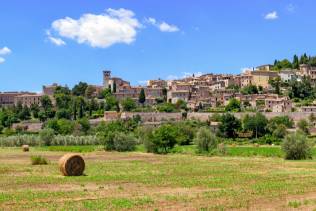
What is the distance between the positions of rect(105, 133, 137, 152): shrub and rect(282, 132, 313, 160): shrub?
2322 centimetres

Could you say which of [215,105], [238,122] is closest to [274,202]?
[238,122]

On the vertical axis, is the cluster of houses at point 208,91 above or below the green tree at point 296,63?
below

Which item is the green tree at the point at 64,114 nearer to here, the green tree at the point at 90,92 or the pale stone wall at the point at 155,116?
the pale stone wall at the point at 155,116

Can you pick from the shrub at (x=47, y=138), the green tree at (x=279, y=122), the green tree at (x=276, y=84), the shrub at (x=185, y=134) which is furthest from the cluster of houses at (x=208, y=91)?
the shrub at (x=47, y=138)

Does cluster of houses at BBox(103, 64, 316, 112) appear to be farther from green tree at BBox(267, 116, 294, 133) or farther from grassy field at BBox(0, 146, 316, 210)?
grassy field at BBox(0, 146, 316, 210)

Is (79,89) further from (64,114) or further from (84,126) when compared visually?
(84,126)

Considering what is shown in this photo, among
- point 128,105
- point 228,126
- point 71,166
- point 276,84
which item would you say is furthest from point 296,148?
point 276,84

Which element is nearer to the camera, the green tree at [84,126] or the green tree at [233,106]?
the green tree at [84,126]

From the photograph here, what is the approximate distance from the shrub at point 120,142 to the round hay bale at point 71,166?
36038mm

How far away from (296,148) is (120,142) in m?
24.9

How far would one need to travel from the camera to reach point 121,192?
69.5 feet

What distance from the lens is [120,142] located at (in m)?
64.8

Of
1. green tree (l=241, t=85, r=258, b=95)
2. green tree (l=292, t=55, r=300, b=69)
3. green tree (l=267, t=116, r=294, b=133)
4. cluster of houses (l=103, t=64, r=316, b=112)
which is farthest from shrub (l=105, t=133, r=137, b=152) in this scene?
green tree (l=292, t=55, r=300, b=69)

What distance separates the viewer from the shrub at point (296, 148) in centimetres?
4512
